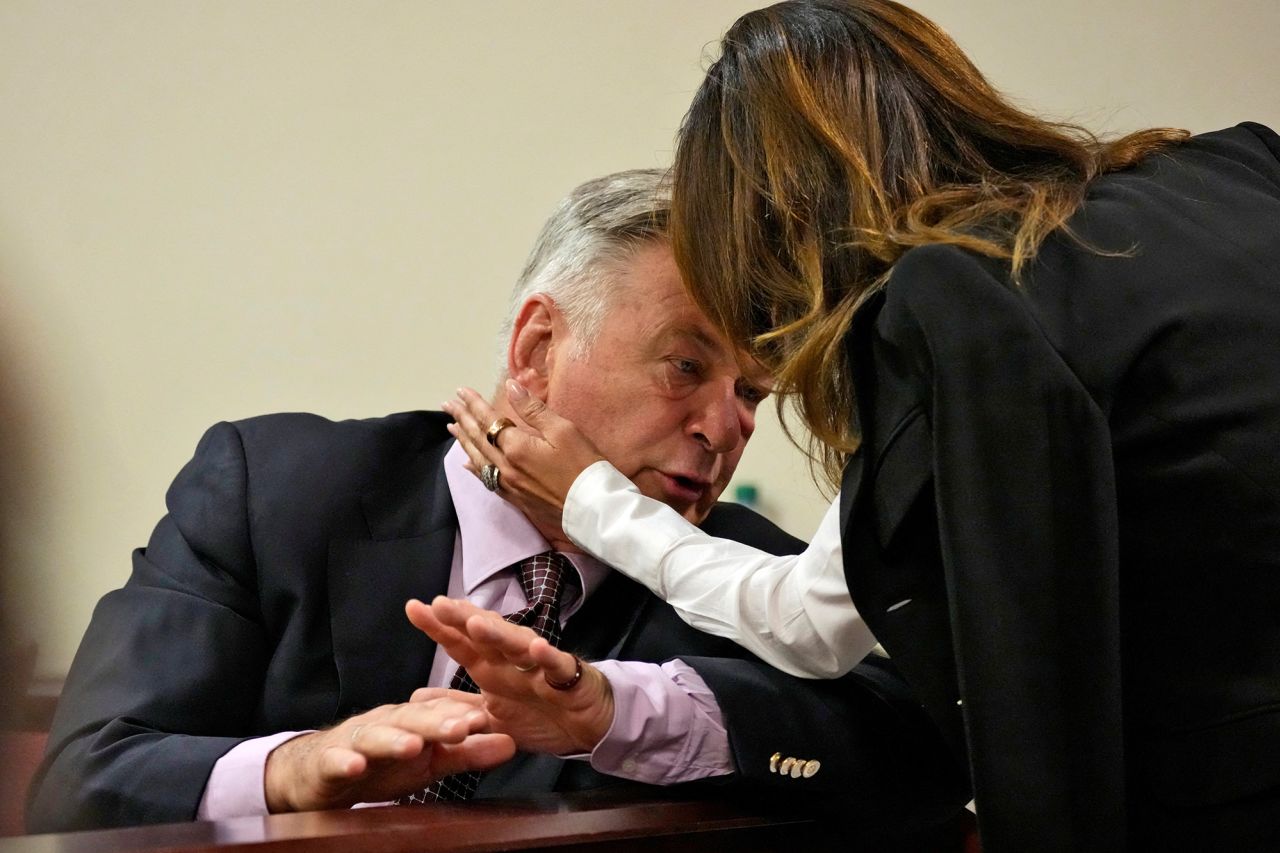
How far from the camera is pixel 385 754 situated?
1.27m

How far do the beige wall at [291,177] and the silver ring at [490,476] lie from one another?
1.00 metres

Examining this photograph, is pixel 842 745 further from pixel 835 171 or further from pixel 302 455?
pixel 302 455

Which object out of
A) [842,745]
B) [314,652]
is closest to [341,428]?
[314,652]

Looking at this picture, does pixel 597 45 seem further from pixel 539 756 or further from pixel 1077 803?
pixel 1077 803

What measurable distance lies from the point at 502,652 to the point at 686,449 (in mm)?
630

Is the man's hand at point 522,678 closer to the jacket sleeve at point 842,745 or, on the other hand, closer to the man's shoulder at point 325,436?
the jacket sleeve at point 842,745

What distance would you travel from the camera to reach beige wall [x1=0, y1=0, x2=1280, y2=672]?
2590 mm

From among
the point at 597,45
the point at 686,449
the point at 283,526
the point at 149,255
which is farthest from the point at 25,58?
the point at 686,449

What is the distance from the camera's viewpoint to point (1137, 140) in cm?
135

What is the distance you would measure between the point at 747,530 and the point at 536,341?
46 centimetres

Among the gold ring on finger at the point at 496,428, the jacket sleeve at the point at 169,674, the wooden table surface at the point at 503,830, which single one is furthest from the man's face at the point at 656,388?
the wooden table surface at the point at 503,830

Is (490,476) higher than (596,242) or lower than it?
lower

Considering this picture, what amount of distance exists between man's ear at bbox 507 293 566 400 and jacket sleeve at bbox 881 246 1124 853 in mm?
1001

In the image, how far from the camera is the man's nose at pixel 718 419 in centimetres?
192
